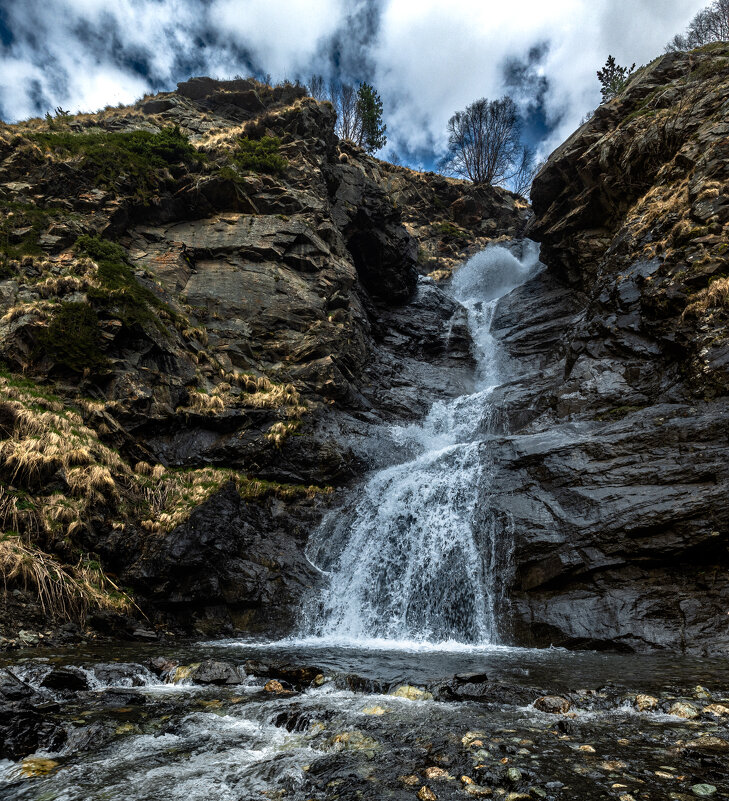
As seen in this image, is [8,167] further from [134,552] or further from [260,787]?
[260,787]

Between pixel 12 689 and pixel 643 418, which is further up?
pixel 643 418

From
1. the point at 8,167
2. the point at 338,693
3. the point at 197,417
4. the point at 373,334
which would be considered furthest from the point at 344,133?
the point at 338,693

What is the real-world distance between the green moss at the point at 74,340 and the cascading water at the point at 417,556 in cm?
910

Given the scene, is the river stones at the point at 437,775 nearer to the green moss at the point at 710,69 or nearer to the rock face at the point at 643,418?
the rock face at the point at 643,418

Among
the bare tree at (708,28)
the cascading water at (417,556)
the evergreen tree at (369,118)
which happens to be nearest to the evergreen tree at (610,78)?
the bare tree at (708,28)

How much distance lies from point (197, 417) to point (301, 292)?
30.0ft

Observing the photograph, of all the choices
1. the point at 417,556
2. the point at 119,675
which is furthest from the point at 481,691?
the point at 417,556

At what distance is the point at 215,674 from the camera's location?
6.86 m

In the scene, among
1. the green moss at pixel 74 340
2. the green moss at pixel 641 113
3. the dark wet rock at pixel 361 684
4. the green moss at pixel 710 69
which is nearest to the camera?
the dark wet rock at pixel 361 684

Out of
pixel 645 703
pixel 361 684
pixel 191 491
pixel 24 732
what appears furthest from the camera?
pixel 191 491

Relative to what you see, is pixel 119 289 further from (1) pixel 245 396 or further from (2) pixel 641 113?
(2) pixel 641 113

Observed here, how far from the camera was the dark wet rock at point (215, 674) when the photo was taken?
6.76 m

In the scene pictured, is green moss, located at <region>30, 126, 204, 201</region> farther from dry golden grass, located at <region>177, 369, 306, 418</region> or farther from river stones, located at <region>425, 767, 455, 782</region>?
river stones, located at <region>425, 767, 455, 782</region>

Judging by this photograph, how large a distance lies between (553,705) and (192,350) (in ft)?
52.8
